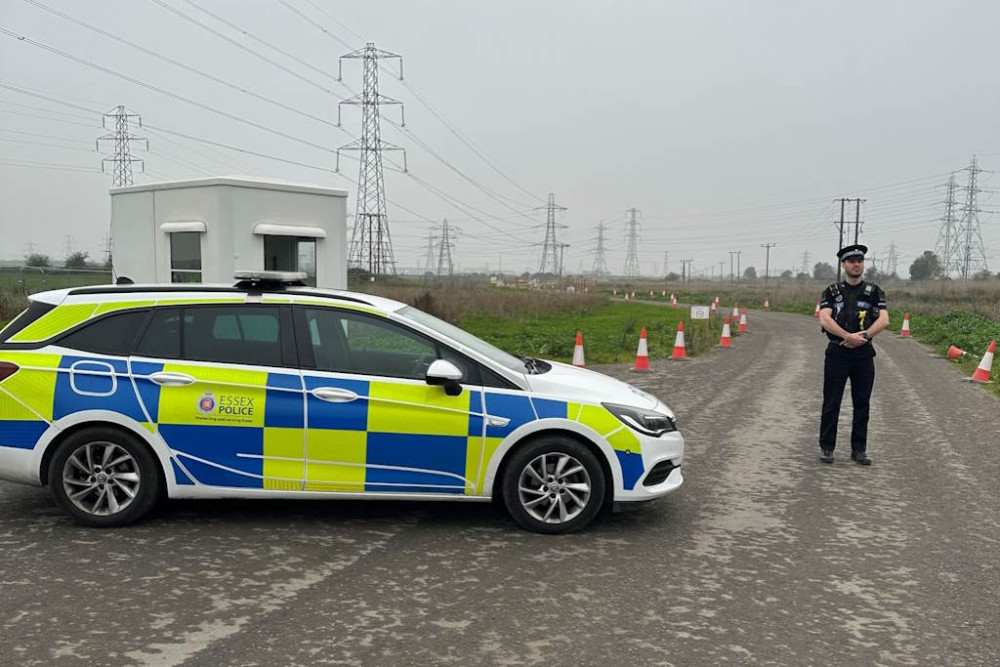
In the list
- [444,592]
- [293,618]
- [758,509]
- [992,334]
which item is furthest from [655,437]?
[992,334]

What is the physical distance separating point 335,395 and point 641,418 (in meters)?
1.98

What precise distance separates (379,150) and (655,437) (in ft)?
104

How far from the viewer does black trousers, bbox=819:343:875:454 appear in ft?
24.5

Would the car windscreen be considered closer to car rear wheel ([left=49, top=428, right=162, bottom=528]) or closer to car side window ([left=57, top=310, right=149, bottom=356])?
car side window ([left=57, top=310, right=149, bottom=356])

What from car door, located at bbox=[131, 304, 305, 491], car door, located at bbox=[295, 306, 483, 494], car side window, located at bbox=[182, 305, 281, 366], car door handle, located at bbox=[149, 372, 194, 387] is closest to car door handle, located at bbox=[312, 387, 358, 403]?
car door, located at bbox=[295, 306, 483, 494]

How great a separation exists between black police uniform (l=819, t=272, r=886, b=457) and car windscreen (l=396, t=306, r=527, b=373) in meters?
3.33

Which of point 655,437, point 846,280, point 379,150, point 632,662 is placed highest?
point 379,150

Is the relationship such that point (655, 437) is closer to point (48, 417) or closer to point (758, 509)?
point (758, 509)

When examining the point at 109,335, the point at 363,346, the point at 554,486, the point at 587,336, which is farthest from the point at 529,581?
the point at 587,336

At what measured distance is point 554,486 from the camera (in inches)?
206

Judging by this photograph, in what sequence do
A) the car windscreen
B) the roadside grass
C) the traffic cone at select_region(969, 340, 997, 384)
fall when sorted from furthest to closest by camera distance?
the roadside grass < the traffic cone at select_region(969, 340, 997, 384) < the car windscreen

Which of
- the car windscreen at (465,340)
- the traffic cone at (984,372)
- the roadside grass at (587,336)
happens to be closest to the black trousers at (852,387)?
the car windscreen at (465,340)

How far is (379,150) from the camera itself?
35.1 meters

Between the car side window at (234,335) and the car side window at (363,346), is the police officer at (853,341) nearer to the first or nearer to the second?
the car side window at (363,346)
